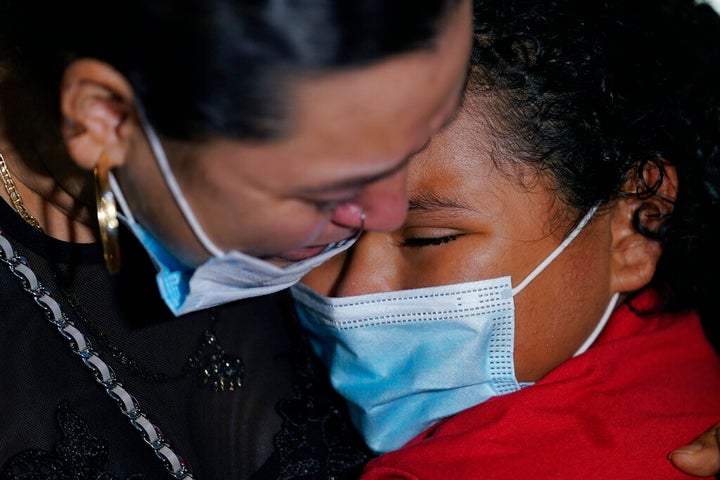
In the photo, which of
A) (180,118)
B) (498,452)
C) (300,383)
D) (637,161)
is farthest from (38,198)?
(637,161)

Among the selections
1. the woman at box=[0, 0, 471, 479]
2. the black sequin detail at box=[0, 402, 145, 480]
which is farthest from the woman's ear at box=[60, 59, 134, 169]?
the black sequin detail at box=[0, 402, 145, 480]

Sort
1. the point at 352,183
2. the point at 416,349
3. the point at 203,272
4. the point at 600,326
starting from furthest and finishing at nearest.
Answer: the point at 600,326
the point at 416,349
the point at 203,272
the point at 352,183

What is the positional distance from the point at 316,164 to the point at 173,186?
0.55 ft

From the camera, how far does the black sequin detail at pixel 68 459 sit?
110 centimetres

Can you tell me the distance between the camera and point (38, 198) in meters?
1.18

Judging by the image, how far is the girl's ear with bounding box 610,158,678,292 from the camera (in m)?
1.47

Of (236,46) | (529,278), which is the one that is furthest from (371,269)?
(236,46)

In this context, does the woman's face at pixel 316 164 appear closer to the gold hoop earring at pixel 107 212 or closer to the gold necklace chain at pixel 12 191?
the gold hoop earring at pixel 107 212

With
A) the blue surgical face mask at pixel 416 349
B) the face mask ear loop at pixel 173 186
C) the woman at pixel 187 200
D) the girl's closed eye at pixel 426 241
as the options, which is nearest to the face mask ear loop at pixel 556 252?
the blue surgical face mask at pixel 416 349

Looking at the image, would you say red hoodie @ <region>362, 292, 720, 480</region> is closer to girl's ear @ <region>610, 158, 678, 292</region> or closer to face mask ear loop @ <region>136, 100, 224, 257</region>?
girl's ear @ <region>610, 158, 678, 292</region>

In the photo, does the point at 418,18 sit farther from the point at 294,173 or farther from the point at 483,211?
the point at 483,211

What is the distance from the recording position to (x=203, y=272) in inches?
40.8

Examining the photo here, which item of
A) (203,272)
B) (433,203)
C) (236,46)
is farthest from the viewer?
(433,203)

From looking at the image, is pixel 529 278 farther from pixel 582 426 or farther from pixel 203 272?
pixel 203 272
